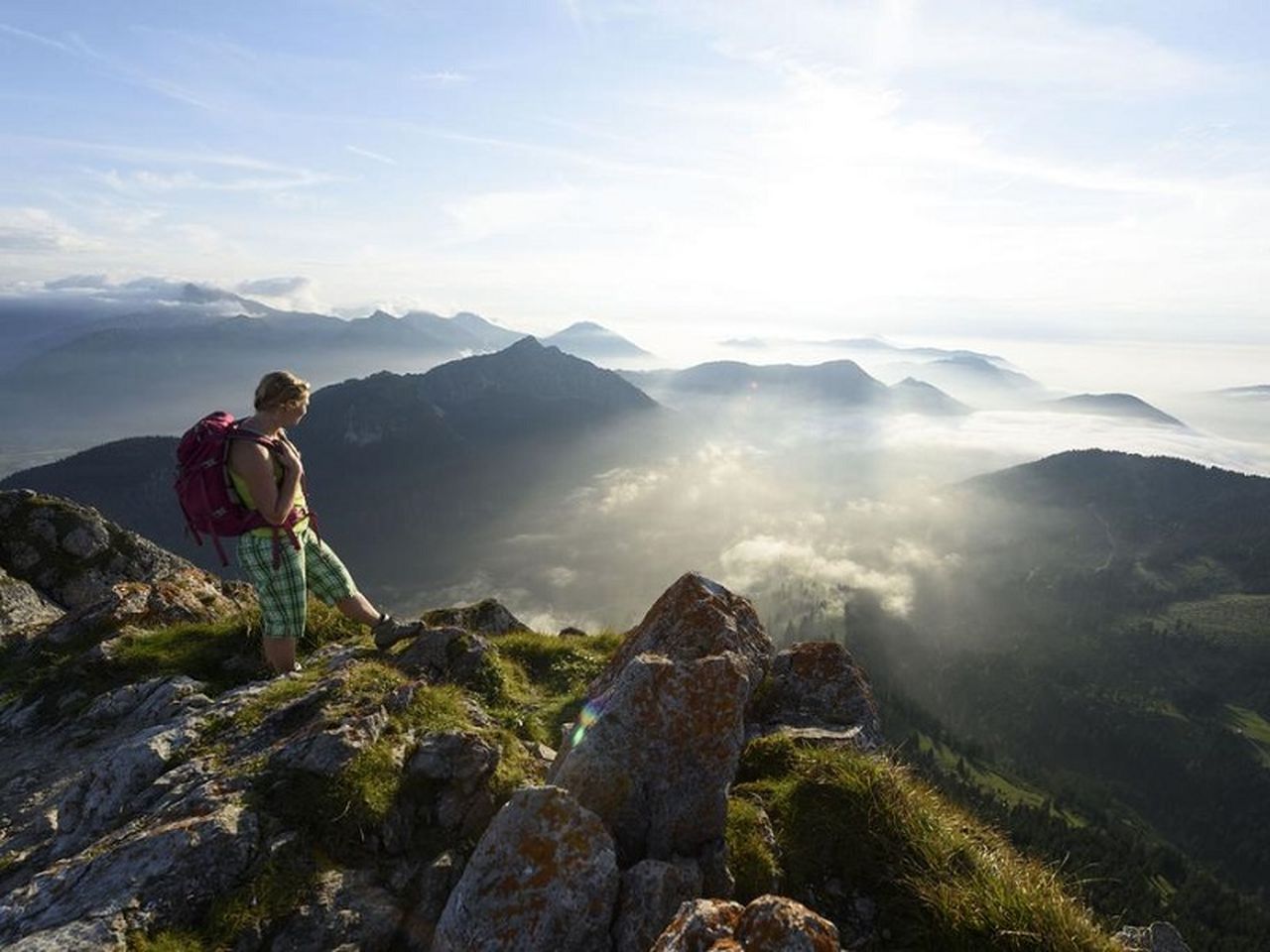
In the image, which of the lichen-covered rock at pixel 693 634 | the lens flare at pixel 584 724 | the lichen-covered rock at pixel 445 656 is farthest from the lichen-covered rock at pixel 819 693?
the lichen-covered rock at pixel 445 656

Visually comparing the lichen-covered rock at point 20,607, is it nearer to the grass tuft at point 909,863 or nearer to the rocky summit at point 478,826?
the rocky summit at point 478,826

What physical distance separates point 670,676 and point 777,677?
19.7 feet

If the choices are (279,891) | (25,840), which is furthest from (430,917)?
(25,840)

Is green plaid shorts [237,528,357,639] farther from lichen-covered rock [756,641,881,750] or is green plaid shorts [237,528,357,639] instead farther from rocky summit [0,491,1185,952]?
lichen-covered rock [756,641,881,750]

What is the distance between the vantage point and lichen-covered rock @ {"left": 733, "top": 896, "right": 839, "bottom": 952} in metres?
5.64

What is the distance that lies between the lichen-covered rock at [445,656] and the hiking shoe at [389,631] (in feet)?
1.30

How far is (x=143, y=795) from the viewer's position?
28.9ft

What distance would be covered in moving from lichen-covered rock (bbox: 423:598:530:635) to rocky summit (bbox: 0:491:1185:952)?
5539mm

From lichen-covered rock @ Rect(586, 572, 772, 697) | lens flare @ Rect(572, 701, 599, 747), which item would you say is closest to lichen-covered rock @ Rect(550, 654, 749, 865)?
lens flare @ Rect(572, 701, 599, 747)

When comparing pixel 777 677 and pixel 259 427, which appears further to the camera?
pixel 777 677

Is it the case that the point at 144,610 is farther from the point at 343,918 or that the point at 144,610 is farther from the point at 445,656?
the point at 343,918

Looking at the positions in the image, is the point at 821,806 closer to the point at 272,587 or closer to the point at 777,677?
the point at 777,677

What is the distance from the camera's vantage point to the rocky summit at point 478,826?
6.73 meters

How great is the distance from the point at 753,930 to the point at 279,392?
412 inches
